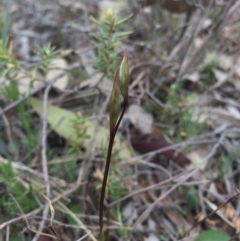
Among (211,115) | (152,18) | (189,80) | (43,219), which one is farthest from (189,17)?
(43,219)

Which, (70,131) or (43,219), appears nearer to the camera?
(43,219)

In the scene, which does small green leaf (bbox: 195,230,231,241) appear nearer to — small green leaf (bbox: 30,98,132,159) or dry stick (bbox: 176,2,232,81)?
small green leaf (bbox: 30,98,132,159)

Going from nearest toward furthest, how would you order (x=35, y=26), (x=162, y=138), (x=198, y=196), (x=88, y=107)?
(x=198, y=196) < (x=162, y=138) < (x=88, y=107) < (x=35, y=26)

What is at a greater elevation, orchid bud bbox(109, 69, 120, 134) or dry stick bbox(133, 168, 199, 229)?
orchid bud bbox(109, 69, 120, 134)

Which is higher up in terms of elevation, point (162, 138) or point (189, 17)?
point (189, 17)

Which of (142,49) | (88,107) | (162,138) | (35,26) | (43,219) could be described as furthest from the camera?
(35,26)

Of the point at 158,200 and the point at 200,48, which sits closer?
the point at 158,200

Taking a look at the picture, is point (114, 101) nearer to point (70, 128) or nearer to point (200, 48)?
point (70, 128)

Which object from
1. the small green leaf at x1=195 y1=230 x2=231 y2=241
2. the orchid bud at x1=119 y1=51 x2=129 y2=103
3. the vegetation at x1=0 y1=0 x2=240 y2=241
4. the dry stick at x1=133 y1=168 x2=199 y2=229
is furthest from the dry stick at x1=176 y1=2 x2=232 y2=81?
the orchid bud at x1=119 y1=51 x2=129 y2=103

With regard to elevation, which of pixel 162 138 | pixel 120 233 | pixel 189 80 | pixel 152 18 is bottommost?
pixel 120 233

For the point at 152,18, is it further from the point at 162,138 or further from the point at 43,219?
the point at 43,219

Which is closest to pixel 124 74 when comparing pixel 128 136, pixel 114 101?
pixel 114 101
